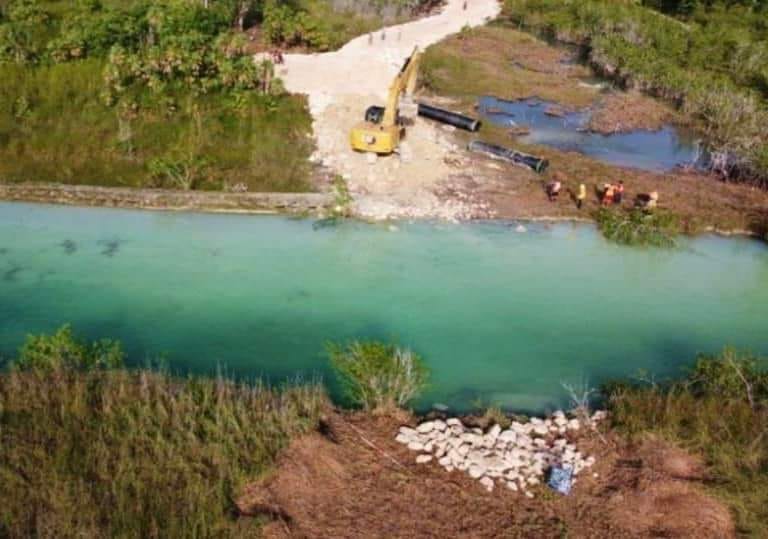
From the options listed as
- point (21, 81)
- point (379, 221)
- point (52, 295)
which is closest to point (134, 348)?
point (52, 295)

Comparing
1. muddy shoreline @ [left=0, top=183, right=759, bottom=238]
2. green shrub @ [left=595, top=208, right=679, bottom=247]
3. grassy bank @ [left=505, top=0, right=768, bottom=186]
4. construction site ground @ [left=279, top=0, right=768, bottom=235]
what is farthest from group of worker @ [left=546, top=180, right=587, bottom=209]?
grassy bank @ [left=505, top=0, right=768, bottom=186]

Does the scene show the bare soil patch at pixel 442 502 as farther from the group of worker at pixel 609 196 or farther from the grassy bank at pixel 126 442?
the group of worker at pixel 609 196

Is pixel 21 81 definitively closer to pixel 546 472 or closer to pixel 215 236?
pixel 215 236

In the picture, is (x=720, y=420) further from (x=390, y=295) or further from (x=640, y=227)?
(x=640, y=227)

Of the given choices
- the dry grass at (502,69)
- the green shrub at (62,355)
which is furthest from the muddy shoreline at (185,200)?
the dry grass at (502,69)

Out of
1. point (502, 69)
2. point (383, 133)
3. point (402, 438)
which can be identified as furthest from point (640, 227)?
point (502, 69)

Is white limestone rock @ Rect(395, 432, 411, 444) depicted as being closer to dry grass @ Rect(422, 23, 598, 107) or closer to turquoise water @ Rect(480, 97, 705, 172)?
turquoise water @ Rect(480, 97, 705, 172)
